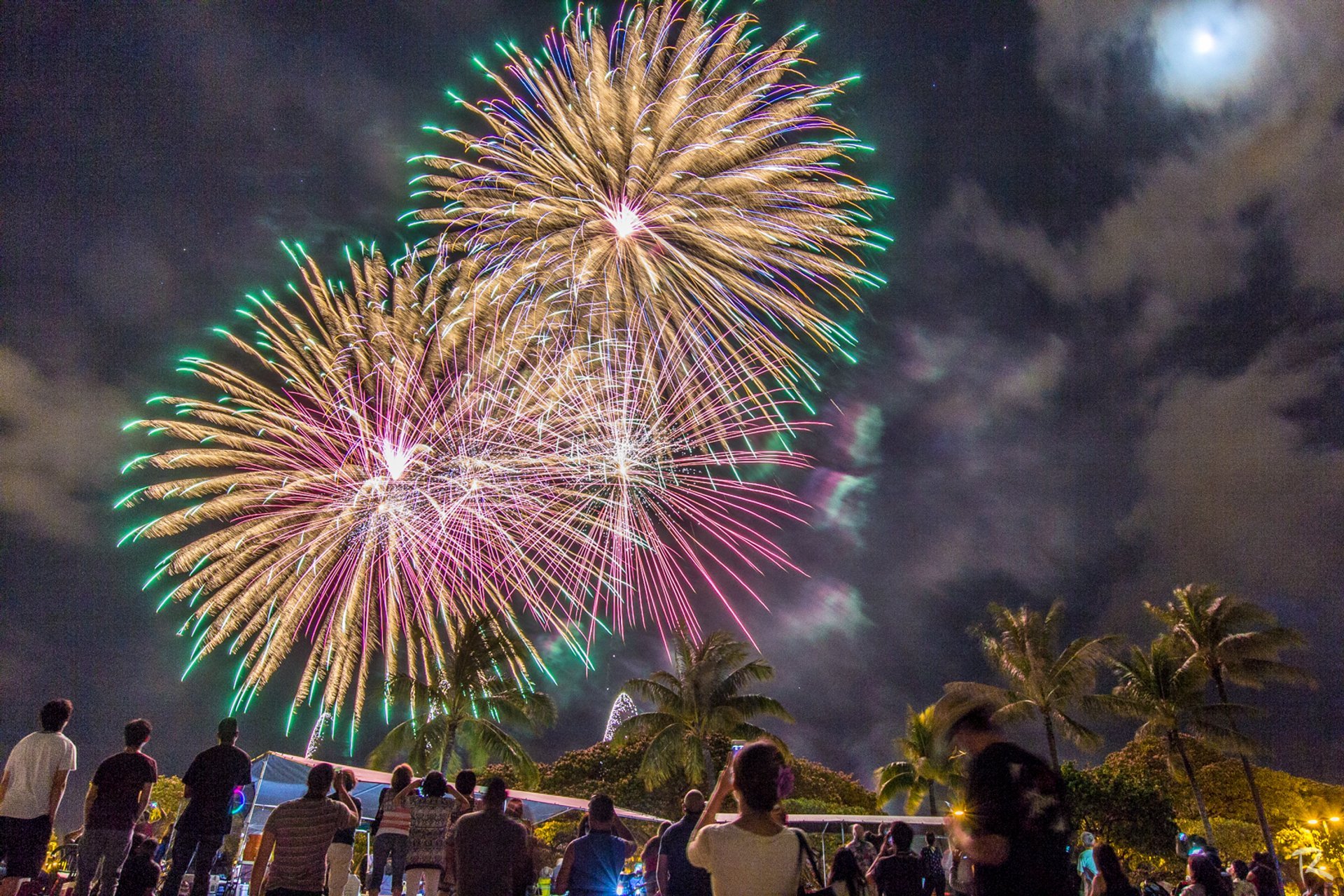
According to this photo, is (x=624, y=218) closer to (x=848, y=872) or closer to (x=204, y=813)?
(x=204, y=813)

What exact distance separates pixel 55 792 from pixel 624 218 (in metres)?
11.1

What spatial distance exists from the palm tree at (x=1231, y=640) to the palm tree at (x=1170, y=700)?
1.98 feet

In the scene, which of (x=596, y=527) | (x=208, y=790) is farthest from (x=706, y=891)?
(x=596, y=527)

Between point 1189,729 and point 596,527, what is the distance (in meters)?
32.2

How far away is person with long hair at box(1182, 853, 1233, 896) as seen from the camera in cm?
648

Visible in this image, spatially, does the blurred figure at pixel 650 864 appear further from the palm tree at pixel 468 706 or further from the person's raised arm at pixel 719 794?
the palm tree at pixel 468 706

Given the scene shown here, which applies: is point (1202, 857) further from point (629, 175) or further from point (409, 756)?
point (409, 756)

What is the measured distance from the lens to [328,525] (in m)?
16.5

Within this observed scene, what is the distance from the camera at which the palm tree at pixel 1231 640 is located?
34344 mm

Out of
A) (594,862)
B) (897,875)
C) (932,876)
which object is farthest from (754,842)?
(932,876)

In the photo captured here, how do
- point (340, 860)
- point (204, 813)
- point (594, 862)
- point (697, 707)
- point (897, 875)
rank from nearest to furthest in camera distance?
point (594, 862), point (204, 813), point (897, 875), point (340, 860), point (697, 707)

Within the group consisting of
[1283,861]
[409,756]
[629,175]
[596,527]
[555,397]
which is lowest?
[1283,861]

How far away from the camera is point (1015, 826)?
334 cm

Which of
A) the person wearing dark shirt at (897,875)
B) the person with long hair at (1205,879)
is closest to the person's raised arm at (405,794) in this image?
the person wearing dark shirt at (897,875)
